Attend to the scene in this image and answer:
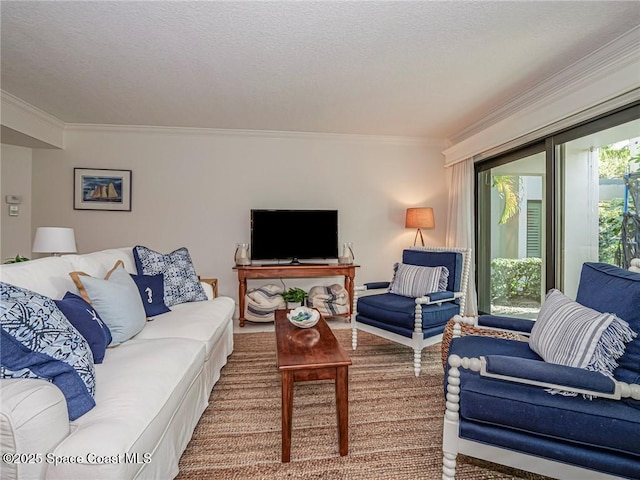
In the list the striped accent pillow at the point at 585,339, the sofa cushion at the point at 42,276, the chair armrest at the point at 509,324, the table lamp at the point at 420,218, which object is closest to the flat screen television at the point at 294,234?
the table lamp at the point at 420,218

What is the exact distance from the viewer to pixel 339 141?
446cm

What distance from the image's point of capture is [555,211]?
296 cm

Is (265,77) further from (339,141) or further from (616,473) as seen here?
(616,473)

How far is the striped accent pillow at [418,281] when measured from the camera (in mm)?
2918

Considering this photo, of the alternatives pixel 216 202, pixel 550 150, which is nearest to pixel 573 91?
pixel 550 150

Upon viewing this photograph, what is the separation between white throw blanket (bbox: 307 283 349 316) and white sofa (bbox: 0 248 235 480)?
1852mm

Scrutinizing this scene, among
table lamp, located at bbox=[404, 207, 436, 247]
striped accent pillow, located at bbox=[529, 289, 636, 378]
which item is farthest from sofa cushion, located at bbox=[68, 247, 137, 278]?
table lamp, located at bbox=[404, 207, 436, 247]

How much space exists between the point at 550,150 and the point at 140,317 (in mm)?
3665

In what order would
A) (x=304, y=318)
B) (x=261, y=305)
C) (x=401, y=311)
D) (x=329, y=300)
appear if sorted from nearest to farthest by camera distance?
(x=304, y=318), (x=401, y=311), (x=261, y=305), (x=329, y=300)

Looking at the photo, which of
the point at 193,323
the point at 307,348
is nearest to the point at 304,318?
the point at 307,348

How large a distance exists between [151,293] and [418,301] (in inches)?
80.6

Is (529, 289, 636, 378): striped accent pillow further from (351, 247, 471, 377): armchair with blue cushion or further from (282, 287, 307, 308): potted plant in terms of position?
(282, 287, 307, 308): potted plant

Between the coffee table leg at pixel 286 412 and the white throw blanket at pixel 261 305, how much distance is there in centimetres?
239

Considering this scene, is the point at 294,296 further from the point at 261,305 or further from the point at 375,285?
the point at 375,285
